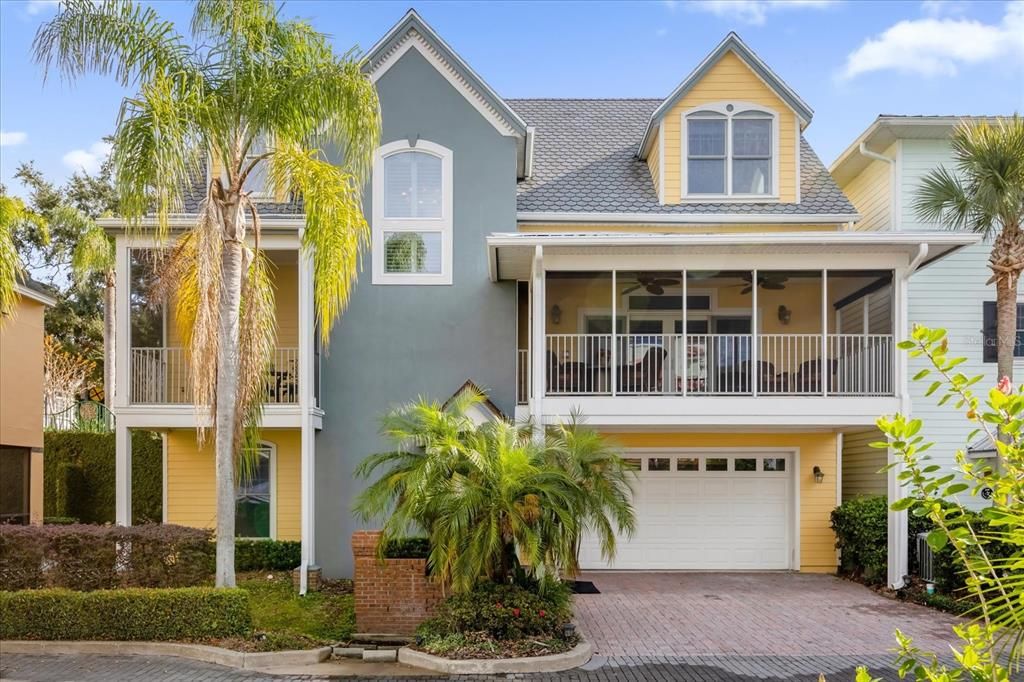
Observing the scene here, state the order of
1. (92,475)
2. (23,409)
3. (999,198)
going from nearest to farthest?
(999,198) → (23,409) → (92,475)

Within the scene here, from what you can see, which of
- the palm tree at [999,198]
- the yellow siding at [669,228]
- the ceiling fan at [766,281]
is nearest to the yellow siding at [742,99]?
the yellow siding at [669,228]

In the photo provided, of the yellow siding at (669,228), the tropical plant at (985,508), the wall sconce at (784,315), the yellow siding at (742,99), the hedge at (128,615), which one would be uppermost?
the yellow siding at (742,99)

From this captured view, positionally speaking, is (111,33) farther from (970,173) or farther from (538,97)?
(970,173)

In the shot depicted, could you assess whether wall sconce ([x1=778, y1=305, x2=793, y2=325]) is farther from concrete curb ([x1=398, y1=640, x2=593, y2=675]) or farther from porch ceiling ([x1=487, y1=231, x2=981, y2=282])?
concrete curb ([x1=398, y1=640, x2=593, y2=675])

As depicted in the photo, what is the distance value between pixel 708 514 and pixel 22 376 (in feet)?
48.5

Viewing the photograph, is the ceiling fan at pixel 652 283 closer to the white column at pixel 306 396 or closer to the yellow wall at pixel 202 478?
the white column at pixel 306 396

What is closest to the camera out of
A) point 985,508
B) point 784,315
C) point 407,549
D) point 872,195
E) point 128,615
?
point 985,508

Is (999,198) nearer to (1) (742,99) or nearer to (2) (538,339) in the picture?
(1) (742,99)

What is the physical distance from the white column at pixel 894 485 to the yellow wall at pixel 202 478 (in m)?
10.3

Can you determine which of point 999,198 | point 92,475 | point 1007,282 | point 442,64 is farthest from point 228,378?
point 1007,282

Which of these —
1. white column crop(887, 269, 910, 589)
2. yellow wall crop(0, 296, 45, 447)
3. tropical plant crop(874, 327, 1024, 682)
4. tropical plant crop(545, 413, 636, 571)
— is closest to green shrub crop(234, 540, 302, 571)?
tropical plant crop(545, 413, 636, 571)

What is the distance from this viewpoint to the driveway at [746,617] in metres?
10.2

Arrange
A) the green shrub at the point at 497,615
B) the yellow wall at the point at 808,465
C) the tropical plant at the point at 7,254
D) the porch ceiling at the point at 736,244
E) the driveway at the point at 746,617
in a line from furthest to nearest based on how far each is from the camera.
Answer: the yellow wall at the point at 808,465, the porch ceiling at the point at 736,244, the tropical plant at the point at 7,254, the driveway at the point at 746,617, the green shrub at the point at 497,615

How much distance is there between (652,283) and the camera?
1543cm
